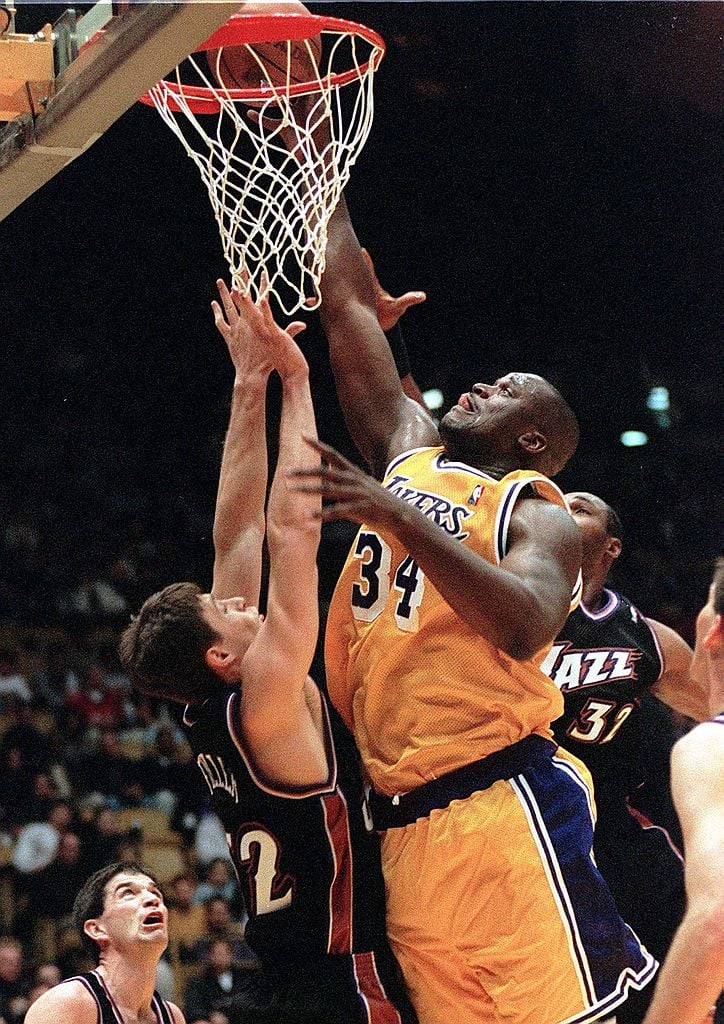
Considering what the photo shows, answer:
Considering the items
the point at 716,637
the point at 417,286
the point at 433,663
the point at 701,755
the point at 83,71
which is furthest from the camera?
the point at 417,286

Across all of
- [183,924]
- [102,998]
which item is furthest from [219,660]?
[183,924]

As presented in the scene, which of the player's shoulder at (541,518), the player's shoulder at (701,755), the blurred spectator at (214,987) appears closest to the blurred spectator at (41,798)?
the blurred spectator at (214,987)

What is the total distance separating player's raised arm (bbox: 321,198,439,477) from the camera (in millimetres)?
3752

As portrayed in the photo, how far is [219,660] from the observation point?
329 centimetres

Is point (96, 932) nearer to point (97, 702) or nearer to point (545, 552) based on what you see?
point (545, 552)

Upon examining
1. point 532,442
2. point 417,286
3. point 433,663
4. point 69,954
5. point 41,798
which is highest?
point 532,442

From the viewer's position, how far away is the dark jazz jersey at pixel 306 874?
3.14 m

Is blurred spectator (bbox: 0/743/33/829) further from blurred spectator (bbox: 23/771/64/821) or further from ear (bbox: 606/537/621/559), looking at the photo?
ear (bbox: 606/537/621/559)

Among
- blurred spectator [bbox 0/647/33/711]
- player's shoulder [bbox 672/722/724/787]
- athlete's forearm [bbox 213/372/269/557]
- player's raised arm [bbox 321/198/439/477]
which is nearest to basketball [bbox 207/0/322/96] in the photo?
player's raised arm [bbox 321/198/439/477]

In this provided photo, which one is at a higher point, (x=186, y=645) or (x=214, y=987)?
(x=186, y=645)

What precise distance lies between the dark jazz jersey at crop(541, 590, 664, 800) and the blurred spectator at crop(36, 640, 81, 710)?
4.99 metres

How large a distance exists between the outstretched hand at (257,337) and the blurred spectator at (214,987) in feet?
15.1

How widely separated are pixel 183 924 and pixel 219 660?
16.9 feet

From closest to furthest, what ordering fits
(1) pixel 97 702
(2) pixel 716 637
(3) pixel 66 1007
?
(2) pixel 716 637 → (3) pixel 66 1007 → (1) pixel 97 702
